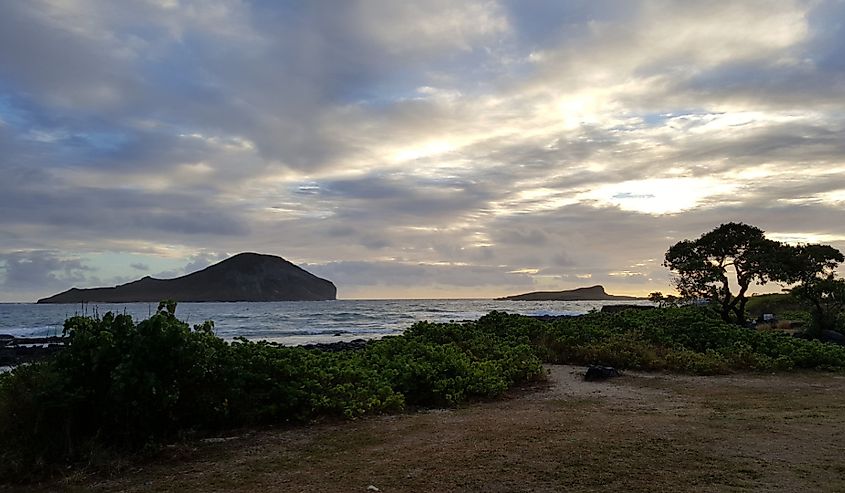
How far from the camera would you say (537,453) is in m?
6.07

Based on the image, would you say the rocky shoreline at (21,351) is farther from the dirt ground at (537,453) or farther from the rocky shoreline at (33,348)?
the dirt ground at (537,453)

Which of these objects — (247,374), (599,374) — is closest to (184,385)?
(247,374)

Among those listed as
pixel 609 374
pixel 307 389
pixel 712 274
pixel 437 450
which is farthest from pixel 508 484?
pixel 712 274

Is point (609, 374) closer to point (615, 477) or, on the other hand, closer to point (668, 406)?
point (668, 406)

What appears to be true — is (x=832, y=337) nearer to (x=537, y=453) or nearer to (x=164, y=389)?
(x=537, y=453)

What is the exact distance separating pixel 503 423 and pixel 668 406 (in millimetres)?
2901

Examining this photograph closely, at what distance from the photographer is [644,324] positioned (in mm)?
17500

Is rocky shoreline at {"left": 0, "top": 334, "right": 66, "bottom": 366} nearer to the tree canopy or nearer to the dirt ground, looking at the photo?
the dirt ground

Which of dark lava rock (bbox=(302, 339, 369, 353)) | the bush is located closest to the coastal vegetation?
the bush

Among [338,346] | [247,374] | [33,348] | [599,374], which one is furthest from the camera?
[33,348]

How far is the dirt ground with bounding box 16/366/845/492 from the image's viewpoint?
17.3 feet

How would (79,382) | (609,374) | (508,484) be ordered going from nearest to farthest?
(508,484), (79,382), (609,374)

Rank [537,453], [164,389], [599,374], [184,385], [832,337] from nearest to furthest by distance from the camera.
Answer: [537,453] < [164,389] < [184,385] < [599,374] < [832,337]

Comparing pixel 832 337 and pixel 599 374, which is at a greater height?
pixel 832 337
